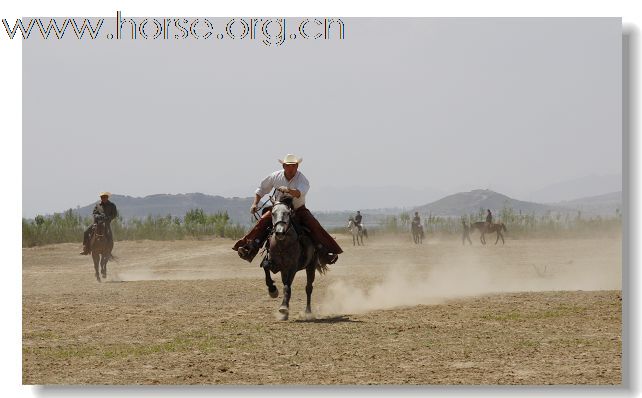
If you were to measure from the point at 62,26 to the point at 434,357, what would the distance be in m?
6.89

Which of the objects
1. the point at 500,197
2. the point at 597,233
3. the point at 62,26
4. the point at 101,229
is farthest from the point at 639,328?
the point at 500,197

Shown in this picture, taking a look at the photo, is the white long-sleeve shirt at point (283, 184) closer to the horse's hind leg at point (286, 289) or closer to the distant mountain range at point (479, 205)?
the horse's hind leg at point (286, 289)

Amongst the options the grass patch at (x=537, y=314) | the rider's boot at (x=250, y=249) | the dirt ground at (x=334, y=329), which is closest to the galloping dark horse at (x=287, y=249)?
the rider's boot at (x=250, y=249)

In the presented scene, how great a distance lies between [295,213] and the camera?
53.9 feet

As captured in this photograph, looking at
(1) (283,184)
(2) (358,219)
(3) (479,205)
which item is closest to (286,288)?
(1) (283,184)

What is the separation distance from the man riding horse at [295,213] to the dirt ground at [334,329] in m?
1.18

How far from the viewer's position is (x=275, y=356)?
13.2 m

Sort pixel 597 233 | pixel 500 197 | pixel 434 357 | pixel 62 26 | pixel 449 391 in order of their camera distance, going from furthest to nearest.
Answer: pixel 500 197, pixel 597 233, pixel 62 26, pixel 434 357, pixel 449 391

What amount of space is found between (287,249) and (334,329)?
61.7 inches

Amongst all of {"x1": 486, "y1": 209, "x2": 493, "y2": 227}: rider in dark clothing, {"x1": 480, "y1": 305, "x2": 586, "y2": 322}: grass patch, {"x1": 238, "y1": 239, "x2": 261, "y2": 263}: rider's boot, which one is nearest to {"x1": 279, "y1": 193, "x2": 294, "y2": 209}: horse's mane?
{"x1": 238, "y1": 239, "x2": 261, "y2": 263}: rider's boot

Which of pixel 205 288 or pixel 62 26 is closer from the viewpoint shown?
pixel 62 26

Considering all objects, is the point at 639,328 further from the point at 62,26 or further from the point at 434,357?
the point at 62,26

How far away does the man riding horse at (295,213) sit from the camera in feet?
52.5

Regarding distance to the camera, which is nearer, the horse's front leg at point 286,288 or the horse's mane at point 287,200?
the horse's mane at point 287,200
